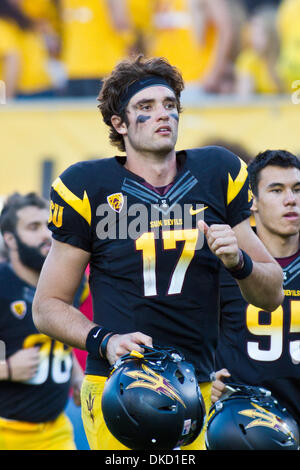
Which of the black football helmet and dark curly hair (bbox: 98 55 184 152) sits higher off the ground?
dark curly hair (bbox: 98 55 184 152)

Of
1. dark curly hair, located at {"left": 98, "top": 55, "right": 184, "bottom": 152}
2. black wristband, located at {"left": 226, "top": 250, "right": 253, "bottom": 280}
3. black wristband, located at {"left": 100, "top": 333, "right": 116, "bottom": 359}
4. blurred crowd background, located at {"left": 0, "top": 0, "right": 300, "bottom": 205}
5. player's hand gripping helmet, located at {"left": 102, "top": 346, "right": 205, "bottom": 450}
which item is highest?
blurred crowd background, located at {"left": 0, "top": 0, "right": 300, "bottom": 205}

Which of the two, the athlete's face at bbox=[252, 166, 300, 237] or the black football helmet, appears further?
the athlete's face at bbox=[252, 166, 300, 237]

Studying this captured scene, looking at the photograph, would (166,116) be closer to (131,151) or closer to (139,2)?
(131,151)

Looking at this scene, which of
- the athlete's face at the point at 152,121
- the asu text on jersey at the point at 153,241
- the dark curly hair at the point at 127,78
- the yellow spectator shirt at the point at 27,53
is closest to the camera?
the asu text on jersey at the point at 153,241

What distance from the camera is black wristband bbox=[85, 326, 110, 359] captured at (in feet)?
10.9

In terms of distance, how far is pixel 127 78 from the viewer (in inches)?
150

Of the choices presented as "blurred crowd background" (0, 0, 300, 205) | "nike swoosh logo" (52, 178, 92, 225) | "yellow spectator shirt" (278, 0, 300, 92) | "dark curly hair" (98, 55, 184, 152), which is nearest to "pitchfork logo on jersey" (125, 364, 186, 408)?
"nike swoosh logo" (52, 178, 92, 225)

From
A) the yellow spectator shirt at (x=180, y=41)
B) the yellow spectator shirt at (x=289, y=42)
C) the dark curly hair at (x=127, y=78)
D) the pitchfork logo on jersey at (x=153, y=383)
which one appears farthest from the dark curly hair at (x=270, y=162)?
the yellow spectator shirt at (x=180, y=41)

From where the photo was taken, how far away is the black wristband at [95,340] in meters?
3.32

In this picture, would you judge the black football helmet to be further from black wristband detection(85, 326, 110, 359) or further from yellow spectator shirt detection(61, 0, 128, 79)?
yellow spectator shirt detection(61, 0, 128, 79)

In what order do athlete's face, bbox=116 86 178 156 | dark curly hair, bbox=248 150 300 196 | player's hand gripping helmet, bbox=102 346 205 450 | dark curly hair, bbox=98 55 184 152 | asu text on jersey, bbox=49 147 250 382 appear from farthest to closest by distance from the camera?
dark curly hair, bbox=248 150 300 196 < dark curly hair, bbox=98 55 184 152 < athlete's face, bbox=116 86 178 156 < asu text on jersey, bbox=49 147 250 382 < player's hand gripping helmet, bbox=102 346 205 450

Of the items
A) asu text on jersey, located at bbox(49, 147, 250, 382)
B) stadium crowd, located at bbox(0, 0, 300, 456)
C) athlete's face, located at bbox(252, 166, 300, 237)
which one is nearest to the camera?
asu text on jersey, located at bbox(49, 147, 250, 382)

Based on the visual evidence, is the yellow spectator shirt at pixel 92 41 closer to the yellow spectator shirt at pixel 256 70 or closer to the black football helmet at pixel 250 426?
the yellow spectator shirt at pixel 256 70

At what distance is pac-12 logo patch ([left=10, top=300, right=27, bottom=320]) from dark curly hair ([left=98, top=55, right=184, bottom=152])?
1840mm
